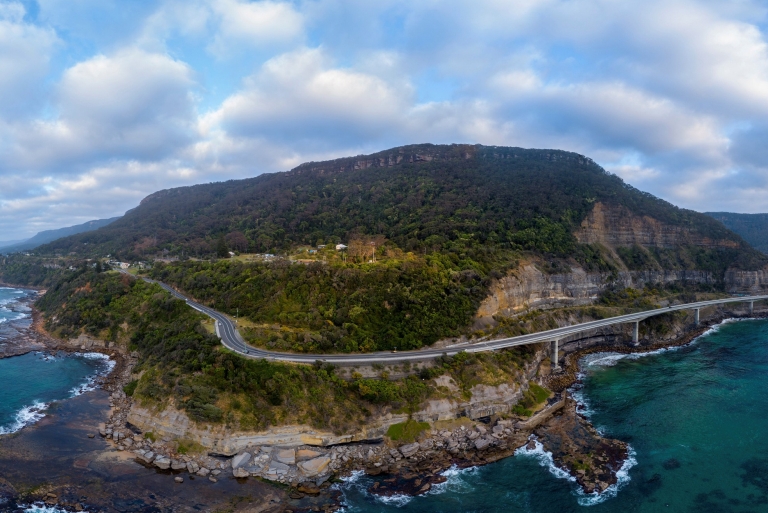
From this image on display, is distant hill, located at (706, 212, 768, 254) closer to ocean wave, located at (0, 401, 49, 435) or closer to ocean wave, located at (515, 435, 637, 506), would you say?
ocean wave, located at (515, 435, 637, 506)

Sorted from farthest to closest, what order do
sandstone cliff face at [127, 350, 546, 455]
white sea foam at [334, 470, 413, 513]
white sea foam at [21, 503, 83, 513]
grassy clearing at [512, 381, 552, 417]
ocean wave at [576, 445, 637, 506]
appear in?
grassy clearing at [512, 381, 552, 417] → sandstone cliff face at [127, 350, 546, 455] → ocean wave at [576, 445, 637, 506] → white sea foam at [334, 470, 413, 513] → white sea foam at [21, 503, 83, 513]

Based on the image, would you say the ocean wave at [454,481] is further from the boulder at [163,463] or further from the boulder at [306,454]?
the boulder at [163,463]

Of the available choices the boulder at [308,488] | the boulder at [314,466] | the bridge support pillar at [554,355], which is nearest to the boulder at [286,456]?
the boulder at [314,466]

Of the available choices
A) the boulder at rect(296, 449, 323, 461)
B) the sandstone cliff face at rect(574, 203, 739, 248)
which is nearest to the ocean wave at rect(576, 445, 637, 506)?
the boulder at rect(296, 449, 323, 461)

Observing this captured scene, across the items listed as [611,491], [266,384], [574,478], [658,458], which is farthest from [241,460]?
[658,458]

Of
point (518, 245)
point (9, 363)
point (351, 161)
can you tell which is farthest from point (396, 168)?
point (9, 363)

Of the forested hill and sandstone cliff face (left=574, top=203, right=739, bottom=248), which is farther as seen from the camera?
sandstone cliff face (left=574, top=203, right=739, bottom=248)

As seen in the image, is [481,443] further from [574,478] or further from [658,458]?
[658,458]
